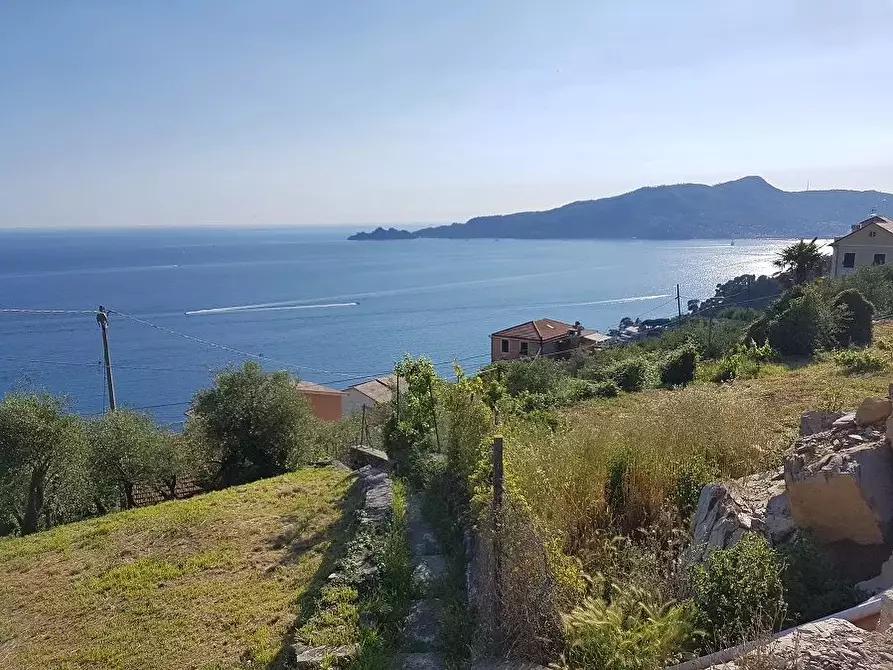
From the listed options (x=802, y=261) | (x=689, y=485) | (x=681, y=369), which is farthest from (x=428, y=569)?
(x=802, y=261)

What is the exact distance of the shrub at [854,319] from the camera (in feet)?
44.8

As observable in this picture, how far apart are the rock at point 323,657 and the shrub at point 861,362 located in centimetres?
977

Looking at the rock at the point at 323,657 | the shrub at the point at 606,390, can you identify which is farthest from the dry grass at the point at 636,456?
the shrub at the point at 606,390

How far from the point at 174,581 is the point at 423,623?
355 cm

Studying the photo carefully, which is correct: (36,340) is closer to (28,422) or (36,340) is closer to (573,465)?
(28,422)

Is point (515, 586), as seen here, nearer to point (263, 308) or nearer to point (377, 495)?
point (377, 495)

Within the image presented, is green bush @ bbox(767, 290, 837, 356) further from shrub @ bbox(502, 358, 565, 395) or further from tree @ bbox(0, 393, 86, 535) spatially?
tree @ bbox(0, 393, 86, 535)

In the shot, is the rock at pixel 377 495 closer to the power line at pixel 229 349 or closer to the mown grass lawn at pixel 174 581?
the mown grass lawn at pixel 174 581

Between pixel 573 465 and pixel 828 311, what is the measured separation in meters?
12.6

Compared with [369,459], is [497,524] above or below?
above

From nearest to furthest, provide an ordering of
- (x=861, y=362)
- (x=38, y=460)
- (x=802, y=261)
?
(x=38, y=460)
(x=861, y=362)
(x=802, y=261)

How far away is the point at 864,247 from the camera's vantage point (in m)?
27.1

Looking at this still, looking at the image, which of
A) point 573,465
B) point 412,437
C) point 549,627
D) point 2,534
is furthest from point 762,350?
point 2,534

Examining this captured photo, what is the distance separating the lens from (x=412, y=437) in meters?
8.13
